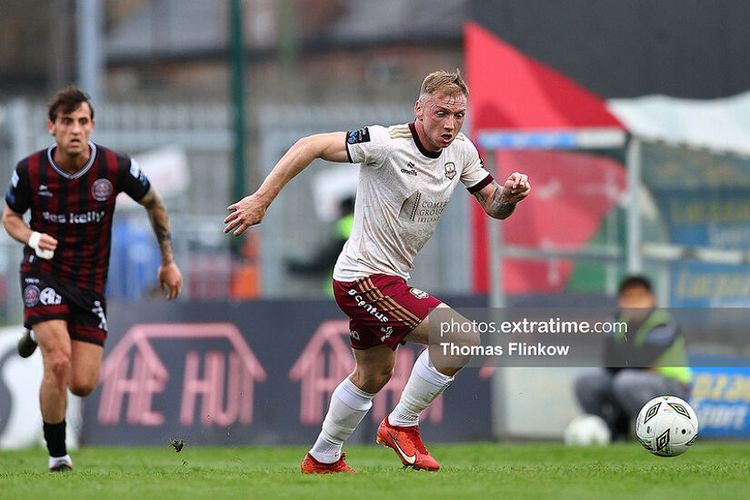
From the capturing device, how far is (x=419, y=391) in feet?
27.9

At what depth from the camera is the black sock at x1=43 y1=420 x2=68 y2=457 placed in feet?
30.6

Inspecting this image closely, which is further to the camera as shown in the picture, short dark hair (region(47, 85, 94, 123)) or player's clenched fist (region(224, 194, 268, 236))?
short dark hair (region(47, 85, 94, 123))

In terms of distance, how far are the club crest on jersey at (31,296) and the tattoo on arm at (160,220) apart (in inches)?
37.7

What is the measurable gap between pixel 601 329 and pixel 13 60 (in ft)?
80.0

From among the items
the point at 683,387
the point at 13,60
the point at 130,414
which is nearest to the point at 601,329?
the point at 683,387

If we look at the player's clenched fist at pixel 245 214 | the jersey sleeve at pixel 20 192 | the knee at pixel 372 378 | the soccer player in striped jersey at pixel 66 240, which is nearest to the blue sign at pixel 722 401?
the knee at pixel 372 378

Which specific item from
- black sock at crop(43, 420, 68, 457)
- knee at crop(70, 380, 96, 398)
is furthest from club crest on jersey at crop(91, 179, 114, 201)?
black sock at crop(43, 420, 68, 457)

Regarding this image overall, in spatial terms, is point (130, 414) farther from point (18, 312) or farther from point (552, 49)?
point (552, 49)

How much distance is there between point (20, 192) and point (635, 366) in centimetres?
553

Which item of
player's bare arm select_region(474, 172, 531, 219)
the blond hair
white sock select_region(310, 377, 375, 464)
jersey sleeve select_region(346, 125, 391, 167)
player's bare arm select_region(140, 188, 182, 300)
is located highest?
the blond hair

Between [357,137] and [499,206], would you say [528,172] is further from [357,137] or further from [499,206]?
[357,137]

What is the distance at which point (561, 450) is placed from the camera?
39.5ft

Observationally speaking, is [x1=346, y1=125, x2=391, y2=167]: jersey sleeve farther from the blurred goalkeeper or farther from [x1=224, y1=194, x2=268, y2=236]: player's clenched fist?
the blurred goalkeeper

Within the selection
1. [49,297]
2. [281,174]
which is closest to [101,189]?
[49,297]
